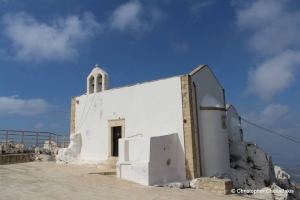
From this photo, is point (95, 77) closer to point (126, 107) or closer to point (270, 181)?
point (126, 107)

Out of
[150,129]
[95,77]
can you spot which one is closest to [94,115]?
[95,77]

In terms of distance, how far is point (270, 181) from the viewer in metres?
13.0

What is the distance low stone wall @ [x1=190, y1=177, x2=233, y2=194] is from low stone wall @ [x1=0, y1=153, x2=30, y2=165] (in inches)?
389

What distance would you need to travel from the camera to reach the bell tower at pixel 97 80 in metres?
13.5

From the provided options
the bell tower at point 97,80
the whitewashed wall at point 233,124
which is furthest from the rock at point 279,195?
the bell tower at point 97,80

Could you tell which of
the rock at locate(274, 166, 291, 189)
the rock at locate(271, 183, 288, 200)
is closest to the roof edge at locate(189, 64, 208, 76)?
the rock at locate(271, 183, 288, 200)

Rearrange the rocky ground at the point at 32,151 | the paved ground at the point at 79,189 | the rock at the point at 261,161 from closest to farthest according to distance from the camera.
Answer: the paved ground at the point at 79,189 → the rock at the point at 261,161 → the rocky ground at the point at 32,151

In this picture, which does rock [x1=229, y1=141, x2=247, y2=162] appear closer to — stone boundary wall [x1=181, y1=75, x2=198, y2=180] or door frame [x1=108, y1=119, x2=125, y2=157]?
stone boundary wall [x1=181, y1=75, x2=198, y2=180]

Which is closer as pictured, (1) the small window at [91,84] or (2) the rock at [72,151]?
(2) the rock at [72,151]

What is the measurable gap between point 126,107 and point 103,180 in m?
4.27

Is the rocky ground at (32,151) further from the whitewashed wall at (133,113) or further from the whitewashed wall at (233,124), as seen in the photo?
the whitewashed wall at (233,124)

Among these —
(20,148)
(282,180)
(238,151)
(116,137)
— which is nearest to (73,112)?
(116,137)

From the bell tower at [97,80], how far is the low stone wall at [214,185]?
7.27m

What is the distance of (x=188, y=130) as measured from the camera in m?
9.65
